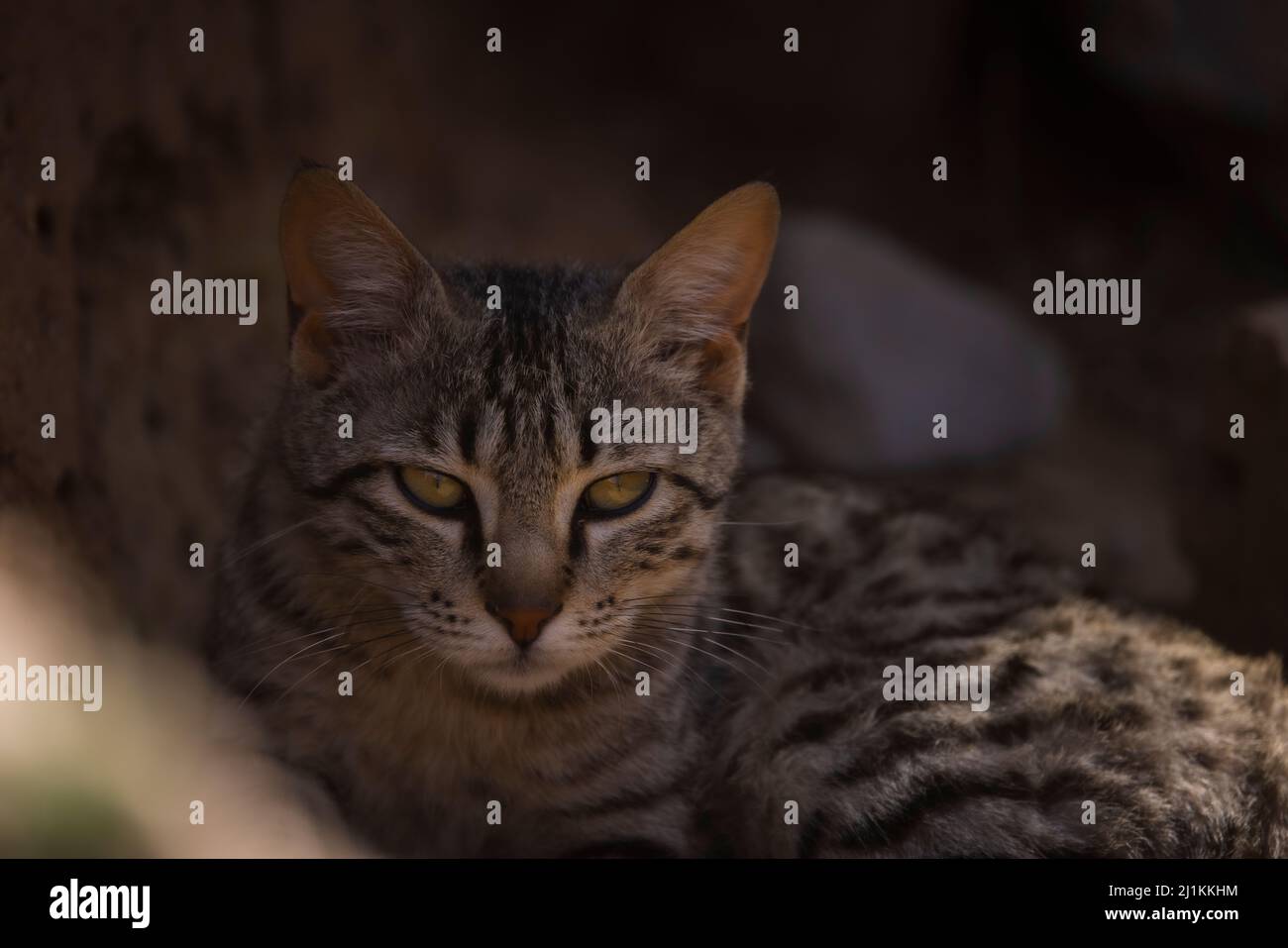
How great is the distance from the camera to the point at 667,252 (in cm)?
358

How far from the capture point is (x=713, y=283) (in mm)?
3707

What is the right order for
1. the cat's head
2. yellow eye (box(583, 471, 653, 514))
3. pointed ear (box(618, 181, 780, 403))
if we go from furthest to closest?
1. pointed ear (box(618, 181, 780, 403))
2. yellow eye (box(583, 471, 653, 514))
3. the cat's head

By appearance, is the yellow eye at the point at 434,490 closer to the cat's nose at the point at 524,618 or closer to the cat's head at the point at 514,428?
the cat's head at the point at 514,428

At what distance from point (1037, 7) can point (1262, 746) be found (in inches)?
203

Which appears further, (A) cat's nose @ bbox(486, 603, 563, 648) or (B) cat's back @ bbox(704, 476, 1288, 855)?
(B) cat's back @ bbox(704, 476, 1288, 855)

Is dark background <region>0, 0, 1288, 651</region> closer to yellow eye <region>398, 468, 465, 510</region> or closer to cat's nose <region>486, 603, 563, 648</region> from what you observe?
yellow eye <region>398, 468, 465, 510</region>

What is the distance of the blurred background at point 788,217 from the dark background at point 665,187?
2 centimetres

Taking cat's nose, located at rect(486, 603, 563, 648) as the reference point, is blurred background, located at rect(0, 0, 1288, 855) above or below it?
above

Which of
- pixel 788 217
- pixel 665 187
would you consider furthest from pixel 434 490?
pixel 665 187

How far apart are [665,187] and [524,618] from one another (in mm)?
5866

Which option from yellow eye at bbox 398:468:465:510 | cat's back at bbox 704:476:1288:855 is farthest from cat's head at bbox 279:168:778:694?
cat's back at bbox 704:476:1288:855

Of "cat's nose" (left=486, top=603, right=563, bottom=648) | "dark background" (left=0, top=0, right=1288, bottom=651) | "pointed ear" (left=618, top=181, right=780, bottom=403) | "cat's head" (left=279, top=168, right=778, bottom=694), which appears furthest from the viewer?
"dark background" (left=0, top=0, right=1288, bottom=651)

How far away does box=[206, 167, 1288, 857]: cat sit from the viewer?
3.33 m

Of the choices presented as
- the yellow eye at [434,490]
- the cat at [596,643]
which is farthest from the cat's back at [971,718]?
the yellow eye at [434,490]
